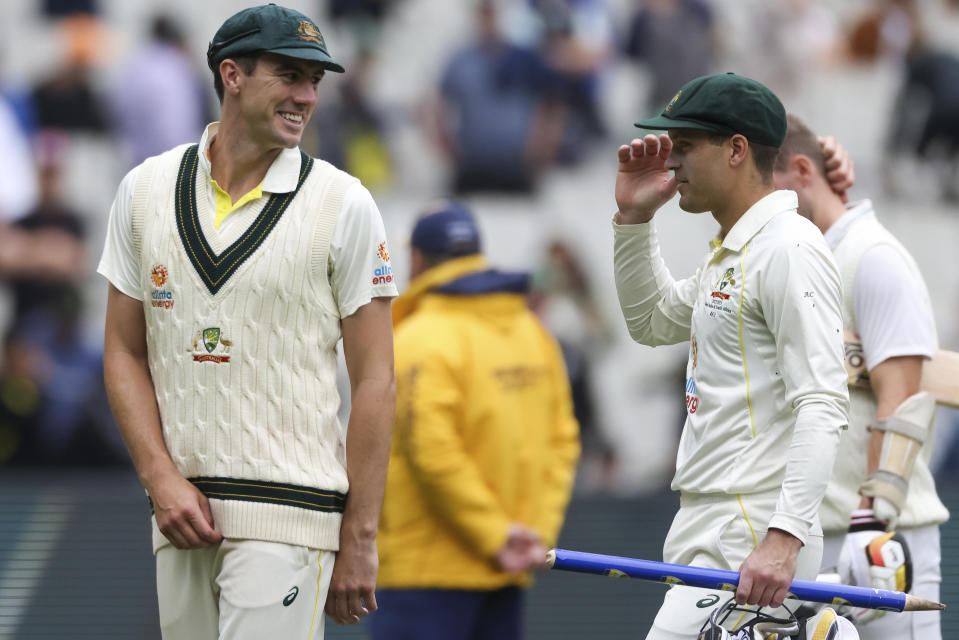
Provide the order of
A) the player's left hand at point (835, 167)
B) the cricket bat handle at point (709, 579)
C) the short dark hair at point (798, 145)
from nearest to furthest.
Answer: the cricket bat handle at point (709, 579), the short dark hair at point (798, 145), the player's left hand at point (835, 167)

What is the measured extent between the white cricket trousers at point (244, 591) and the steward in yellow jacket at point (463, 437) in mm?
2141

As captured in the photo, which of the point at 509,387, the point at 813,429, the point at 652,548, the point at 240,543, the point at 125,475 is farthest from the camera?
the point at 125,475

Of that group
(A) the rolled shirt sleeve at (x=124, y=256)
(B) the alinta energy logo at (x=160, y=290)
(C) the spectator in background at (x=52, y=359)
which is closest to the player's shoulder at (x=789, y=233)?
(B) the alinta energy logo at (x=160, y=290)

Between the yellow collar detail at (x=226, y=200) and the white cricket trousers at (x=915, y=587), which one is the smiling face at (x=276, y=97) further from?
the white cricket trousers at (x=915, y=587)

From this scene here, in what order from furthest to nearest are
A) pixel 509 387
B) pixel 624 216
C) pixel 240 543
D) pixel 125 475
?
pixel 125 475, pixel 509 387, pixel 624 216, pixel 240 543

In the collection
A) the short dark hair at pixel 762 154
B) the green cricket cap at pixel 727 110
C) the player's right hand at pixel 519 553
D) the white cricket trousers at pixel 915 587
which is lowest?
the player's right hand at pixel 519 553

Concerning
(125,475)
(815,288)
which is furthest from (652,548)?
(815,288)

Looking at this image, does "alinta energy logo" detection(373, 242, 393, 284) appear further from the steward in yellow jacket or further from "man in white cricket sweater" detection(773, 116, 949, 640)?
the steward in yellow jacket

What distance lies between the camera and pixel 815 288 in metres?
3.60

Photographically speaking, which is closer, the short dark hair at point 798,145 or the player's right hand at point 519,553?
the short dark hair at point 798,145

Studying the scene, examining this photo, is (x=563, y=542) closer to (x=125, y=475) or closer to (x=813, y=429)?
(x=125, y=475)

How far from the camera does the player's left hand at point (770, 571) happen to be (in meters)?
3.41

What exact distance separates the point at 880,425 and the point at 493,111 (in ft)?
21.7

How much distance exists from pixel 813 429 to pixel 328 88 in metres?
7.70
